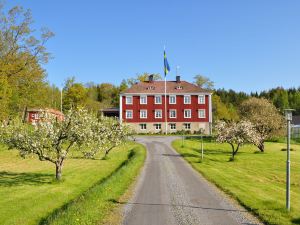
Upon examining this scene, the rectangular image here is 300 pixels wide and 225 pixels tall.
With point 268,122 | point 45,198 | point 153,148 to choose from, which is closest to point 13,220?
point 45,198

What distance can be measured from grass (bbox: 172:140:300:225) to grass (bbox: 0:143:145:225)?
679 cm

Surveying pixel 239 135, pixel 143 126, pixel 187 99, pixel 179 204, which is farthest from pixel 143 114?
pixel 179 204

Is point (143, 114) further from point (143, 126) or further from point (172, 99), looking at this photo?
point (172, 99)

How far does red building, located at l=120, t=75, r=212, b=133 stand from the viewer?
8494 centimetres

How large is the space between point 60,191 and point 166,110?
61.9m

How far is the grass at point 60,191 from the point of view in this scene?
16961mm

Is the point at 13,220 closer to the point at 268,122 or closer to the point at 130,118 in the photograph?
the point at 268,122

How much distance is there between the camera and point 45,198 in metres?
22.3

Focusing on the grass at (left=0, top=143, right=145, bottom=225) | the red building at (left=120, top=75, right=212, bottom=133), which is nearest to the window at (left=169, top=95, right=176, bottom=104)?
the red building at (left=120, top=75, right=212, bottom=133)

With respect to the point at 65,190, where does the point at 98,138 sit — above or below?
above

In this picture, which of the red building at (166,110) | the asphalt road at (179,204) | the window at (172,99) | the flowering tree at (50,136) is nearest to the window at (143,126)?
the red building at (166,110)

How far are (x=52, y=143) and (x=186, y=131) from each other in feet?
194

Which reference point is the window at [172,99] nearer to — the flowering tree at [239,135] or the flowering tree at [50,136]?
the flowering tree at [239,135]

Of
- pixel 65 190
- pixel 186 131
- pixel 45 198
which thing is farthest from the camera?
pixel 186 131
